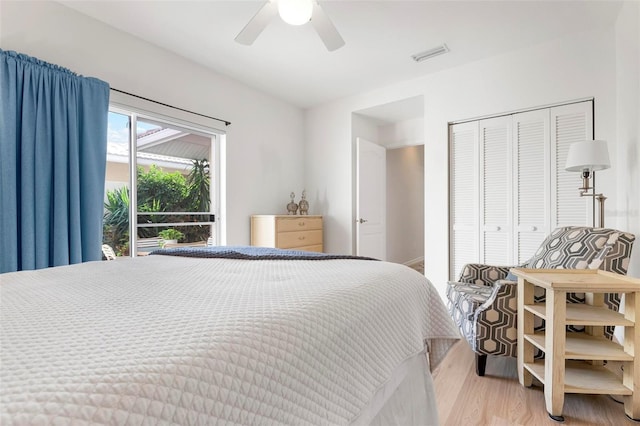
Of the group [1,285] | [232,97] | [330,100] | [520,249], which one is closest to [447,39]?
[330,100]

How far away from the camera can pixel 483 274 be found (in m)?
2.38

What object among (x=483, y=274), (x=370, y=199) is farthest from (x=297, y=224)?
(x=483, y=274)

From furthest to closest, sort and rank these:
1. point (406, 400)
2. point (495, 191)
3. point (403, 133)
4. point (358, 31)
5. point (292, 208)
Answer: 1. point (403, 133)
2. point (292, 208)
3. point (495, 191)
4. point (358, 31)
5. point (406, 400)

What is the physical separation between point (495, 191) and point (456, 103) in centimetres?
100

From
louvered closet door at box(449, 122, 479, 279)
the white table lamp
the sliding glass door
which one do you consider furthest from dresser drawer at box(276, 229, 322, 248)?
the white table lamp

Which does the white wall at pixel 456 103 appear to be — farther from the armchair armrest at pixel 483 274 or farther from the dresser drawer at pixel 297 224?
the armchair armrest at pixel 483 274

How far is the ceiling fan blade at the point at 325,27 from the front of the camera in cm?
190

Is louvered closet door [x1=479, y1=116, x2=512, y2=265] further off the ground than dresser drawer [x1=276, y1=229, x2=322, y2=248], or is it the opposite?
louvered closet door [x1=479, y1=116, x2=512, y2=265]

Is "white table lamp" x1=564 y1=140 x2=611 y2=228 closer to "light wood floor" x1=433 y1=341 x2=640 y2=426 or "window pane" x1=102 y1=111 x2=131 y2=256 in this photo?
"light wood floor" x1=433 y1=341 x2=640 y2=426

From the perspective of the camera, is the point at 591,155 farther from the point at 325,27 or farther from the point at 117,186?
the point at 117,186

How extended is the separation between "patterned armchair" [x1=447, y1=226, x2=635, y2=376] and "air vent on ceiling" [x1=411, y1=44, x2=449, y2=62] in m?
1.87

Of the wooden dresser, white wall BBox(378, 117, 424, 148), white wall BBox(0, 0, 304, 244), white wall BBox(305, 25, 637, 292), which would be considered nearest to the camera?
white wall BBox(0, 0, 304, 244)

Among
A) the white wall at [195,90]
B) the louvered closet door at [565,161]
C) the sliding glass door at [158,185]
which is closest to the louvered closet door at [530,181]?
the louvered closet door at [565,161]

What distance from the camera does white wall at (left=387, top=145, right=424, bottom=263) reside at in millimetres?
5491
